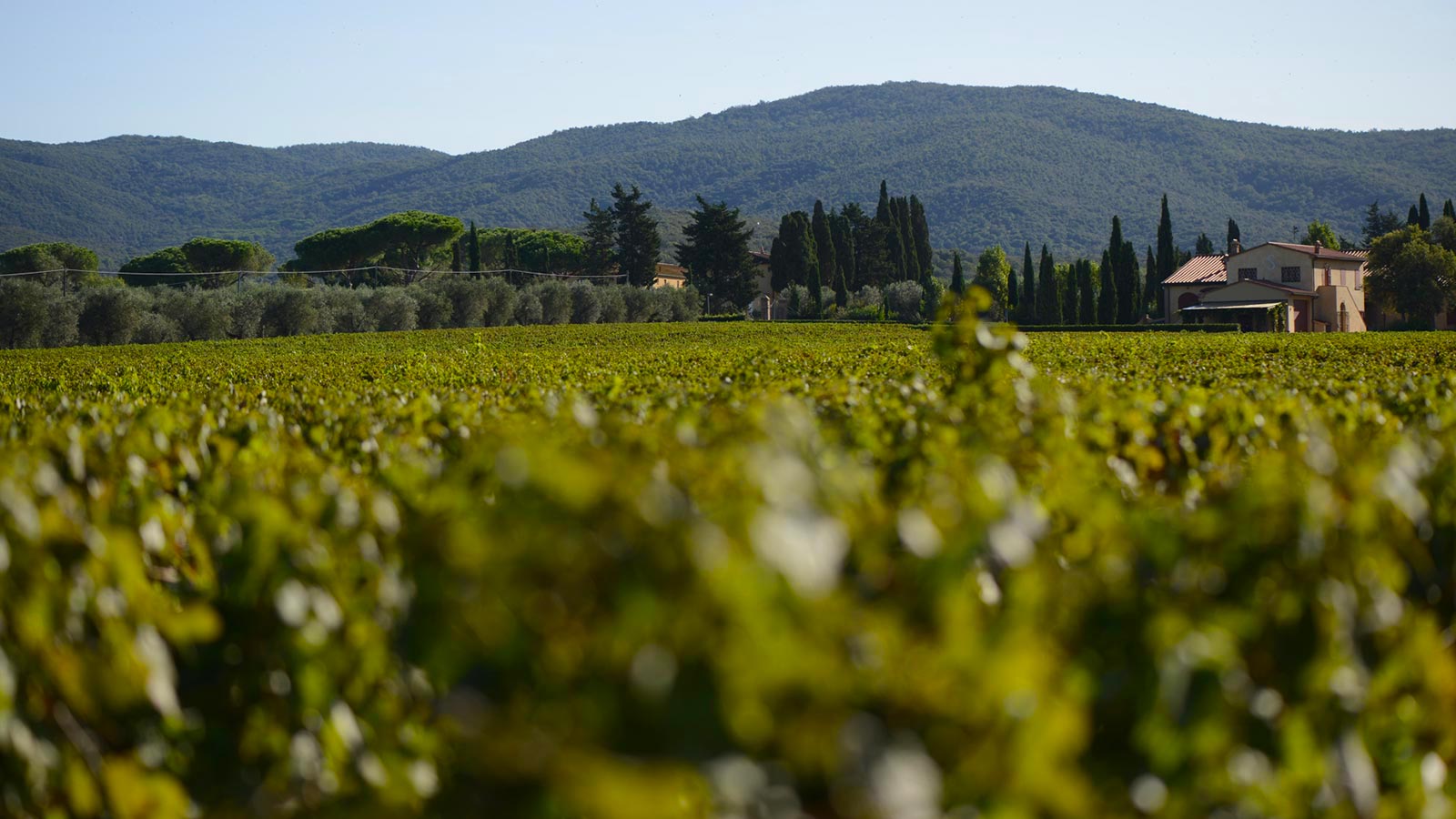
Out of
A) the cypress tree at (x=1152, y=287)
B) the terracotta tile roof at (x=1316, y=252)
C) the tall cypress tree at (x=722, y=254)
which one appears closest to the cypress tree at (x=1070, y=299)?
the cypress tree at (x=1152, y=287)

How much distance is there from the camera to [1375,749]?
2137 mm

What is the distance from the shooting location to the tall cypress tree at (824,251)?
8631 cm

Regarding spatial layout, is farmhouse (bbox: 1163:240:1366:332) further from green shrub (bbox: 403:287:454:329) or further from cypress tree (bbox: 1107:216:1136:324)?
green shrub (bbox: 403:287:454:329)

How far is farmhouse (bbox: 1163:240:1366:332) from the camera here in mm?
67125

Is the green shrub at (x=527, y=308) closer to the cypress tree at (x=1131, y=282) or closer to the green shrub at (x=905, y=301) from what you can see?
the green shrub at (x=905, y=301)

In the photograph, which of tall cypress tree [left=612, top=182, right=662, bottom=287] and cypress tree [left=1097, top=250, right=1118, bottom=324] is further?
tall cypress tree [left=612, top=182, right=662, bottom=287]

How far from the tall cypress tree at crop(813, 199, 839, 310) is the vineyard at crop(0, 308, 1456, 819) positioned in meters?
83.2

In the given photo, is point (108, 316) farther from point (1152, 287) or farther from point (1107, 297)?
point (1152, 287)

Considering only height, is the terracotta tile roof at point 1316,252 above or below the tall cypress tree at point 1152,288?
above

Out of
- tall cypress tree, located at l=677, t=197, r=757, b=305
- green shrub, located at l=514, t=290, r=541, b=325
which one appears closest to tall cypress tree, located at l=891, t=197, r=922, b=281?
tall cypress tree, located at l=677, t=197, r=757, b=305

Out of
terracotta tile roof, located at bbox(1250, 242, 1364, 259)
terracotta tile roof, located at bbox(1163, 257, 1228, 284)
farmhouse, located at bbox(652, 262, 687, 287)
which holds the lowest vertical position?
terracotta tile roof, located at bbox(1163, 257, 1228, 284)

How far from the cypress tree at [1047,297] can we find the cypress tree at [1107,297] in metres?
5.77

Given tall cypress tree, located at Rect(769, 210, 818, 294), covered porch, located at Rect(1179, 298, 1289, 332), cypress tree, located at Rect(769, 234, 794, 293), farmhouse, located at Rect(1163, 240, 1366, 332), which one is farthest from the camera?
cypress tree, located at Rect(769, 234, 794, 293)

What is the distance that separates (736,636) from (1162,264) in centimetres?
8208
